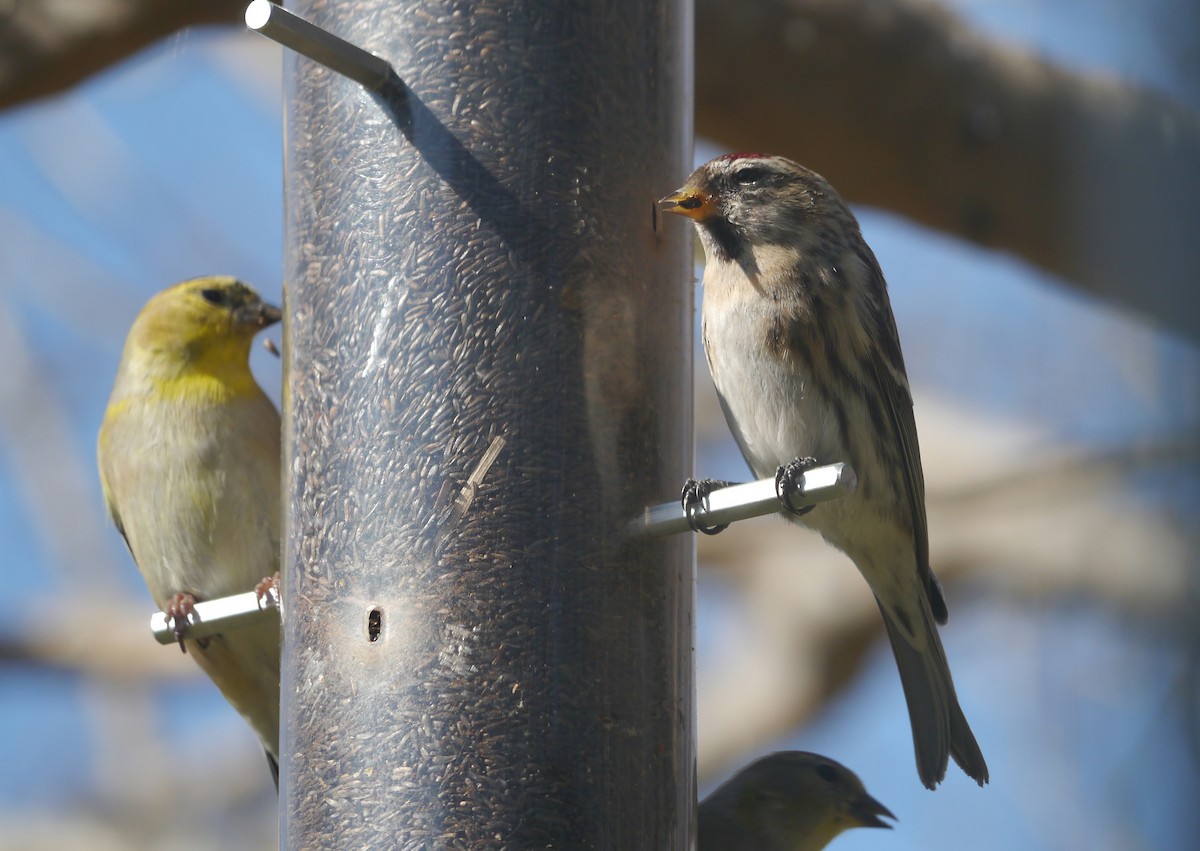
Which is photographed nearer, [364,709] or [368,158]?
[364,709]

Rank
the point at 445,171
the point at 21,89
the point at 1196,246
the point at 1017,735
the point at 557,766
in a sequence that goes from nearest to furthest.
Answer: the point at 557,766 → the point at 445,171 → the point at 1196,246 → the point at 21,89 → the point at 1017,735

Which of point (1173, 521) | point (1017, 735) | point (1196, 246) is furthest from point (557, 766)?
point (1017, 735)

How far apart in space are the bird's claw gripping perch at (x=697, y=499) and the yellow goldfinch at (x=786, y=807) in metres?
1.26

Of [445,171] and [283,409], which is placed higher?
[445,171]

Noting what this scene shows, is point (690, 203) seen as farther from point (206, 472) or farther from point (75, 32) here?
point (75, 32)

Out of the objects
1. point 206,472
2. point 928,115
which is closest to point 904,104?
point 928,115

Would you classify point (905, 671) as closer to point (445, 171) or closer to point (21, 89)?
point (445, 171)

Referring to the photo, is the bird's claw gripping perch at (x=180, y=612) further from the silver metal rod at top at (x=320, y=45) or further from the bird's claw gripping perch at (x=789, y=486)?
the bird's claw gripping perch at (x=789, y=486)

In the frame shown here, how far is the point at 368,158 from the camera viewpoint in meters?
3.30

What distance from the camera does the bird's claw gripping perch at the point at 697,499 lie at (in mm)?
3123

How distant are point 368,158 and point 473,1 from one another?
1.16ft

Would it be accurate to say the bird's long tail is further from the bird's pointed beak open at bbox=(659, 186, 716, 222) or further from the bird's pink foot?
the bird's pink foot

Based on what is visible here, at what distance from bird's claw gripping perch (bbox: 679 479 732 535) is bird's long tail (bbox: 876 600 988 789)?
100 cm

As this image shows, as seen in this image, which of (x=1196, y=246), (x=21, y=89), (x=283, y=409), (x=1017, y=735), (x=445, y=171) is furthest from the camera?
(x=1017, y=735)
